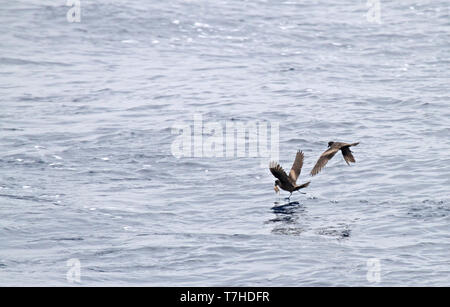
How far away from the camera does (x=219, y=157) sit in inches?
883

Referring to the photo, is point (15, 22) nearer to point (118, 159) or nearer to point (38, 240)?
point (118, 159)

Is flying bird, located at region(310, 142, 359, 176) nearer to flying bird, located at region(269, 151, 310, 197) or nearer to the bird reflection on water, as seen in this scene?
flying bird, located at region(269, 151, 310, 197)

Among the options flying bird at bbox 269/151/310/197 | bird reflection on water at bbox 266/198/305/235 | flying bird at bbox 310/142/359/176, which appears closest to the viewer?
bird reflection on water at bbox 266/198/305/235

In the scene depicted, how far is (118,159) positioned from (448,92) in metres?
11.2

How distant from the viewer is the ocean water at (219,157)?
15.8m

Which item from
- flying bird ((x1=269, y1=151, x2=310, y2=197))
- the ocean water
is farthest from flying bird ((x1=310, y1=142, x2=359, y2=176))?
the ocean water

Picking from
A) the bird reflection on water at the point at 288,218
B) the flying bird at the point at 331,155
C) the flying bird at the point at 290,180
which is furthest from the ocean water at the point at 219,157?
the flying bird at the point at 331,155

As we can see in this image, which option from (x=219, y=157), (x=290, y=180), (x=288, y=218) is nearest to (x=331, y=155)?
(x=290, y=180)

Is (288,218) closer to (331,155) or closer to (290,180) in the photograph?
(290,180)

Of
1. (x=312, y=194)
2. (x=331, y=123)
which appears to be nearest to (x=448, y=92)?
(x=331, y=123)

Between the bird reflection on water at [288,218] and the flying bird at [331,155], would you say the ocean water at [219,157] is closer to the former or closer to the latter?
the bird reflection on water at [288,218]

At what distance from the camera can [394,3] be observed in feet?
133

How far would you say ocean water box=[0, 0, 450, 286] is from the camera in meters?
15.8

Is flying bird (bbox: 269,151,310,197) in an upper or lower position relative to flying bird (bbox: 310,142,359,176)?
lower
